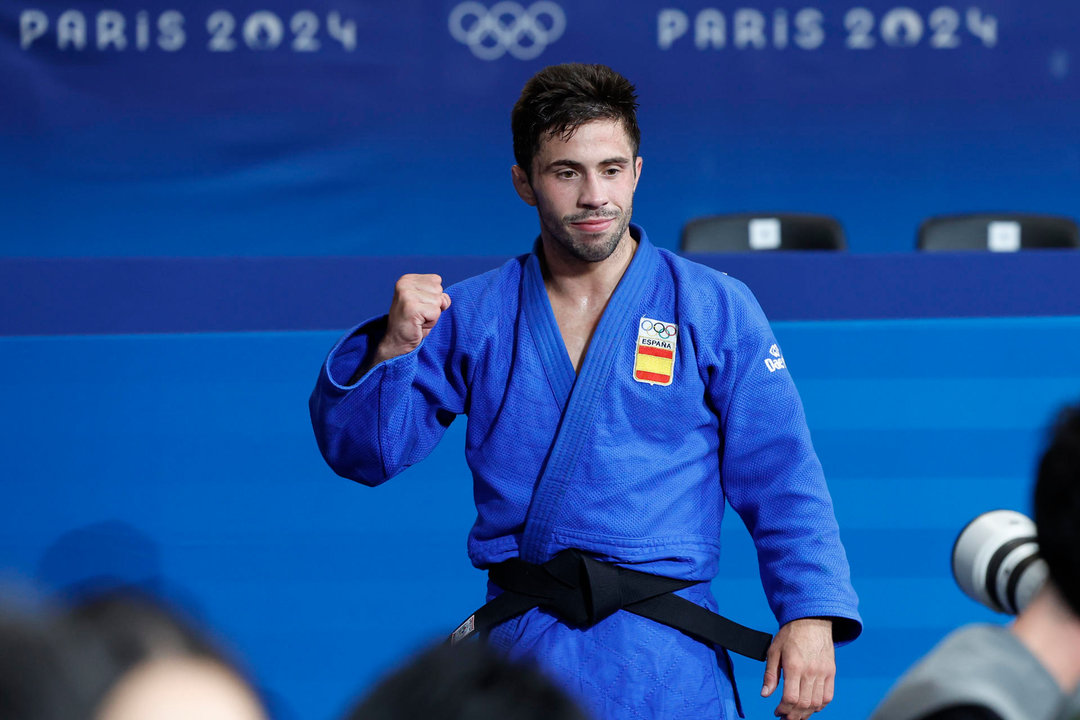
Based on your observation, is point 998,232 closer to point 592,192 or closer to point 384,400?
point 592,192

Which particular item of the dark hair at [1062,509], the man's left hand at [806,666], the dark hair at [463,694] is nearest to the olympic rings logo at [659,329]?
the man's left hand at [806,666]

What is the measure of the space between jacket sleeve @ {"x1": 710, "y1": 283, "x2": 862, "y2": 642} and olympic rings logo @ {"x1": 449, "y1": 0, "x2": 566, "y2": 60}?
3.15m

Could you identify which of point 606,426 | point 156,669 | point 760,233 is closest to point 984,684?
point 156,669

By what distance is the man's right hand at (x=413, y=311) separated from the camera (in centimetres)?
158

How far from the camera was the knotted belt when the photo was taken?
160cm

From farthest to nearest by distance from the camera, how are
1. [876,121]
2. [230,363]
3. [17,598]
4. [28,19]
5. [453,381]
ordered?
[876,121] < [28,19] < [230,363] < [453,381] < [17,598]

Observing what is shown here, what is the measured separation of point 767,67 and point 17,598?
4.50 metres

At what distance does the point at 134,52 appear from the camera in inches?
178

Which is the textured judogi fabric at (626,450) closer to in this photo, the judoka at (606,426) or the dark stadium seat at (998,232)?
the judoka at (606,426)

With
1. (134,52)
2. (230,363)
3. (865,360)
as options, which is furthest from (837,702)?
(134,52)

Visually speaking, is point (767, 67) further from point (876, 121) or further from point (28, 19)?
point (28, 19)

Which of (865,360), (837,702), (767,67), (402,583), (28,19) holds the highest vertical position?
(28,19)

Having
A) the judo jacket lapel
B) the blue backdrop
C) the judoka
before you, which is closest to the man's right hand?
the judoka

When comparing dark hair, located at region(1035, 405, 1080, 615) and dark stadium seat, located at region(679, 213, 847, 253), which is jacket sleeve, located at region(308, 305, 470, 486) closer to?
dark hair, located at region(1035, 405, 1080, 615)
